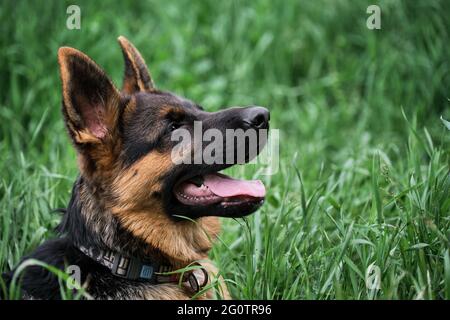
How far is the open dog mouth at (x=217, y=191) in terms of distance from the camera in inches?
143

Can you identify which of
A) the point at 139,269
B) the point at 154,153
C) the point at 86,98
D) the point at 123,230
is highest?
the point at 86,98

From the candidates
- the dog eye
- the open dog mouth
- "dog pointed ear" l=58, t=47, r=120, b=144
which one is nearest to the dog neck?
the open dog mouth

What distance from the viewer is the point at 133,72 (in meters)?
4.20

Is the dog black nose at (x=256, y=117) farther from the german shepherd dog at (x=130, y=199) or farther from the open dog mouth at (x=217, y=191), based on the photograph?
the open dog mouth at (x=217, y=191)

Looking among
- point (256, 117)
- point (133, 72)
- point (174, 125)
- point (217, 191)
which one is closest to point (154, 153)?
point (174, 125)

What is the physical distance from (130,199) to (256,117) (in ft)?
2.87

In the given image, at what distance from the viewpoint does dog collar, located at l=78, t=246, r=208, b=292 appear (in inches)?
138

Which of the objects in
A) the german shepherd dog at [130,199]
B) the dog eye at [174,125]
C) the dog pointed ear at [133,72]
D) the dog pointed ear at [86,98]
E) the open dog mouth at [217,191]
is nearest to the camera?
the dog pointed ear at [86,98]

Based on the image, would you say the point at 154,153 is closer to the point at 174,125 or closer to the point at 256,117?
the point at 174,125

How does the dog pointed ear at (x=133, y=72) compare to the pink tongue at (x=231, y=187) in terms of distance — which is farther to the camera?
the dog pointed ear at (x=133, y=72)

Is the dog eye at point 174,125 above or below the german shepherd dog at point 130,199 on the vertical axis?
above

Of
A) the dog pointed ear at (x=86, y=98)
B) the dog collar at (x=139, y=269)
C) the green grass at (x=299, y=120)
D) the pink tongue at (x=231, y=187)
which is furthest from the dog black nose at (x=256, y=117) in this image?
the dog collar at (x=139, y=269)

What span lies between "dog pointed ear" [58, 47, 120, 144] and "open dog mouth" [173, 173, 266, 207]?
570 mm

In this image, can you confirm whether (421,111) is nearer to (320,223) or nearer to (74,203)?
(320,223)
